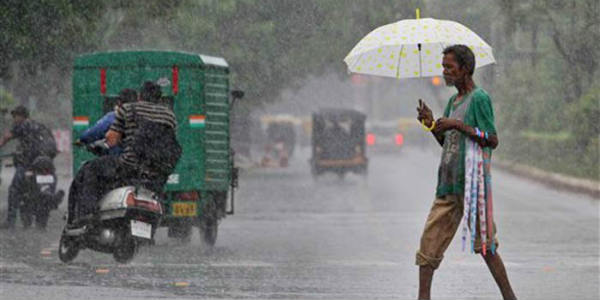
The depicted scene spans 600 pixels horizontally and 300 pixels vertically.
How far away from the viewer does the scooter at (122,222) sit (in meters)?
11.7

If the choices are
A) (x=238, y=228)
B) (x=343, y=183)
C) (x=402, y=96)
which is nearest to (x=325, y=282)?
(x=238, y=228)

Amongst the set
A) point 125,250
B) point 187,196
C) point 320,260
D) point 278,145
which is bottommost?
point 320,260

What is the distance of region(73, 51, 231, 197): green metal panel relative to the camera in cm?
1652

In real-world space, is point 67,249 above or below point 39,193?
below

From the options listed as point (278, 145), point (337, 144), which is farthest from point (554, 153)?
point (278, 145)

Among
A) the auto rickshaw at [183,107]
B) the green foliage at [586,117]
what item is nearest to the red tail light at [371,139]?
the green foliage at [586,117]

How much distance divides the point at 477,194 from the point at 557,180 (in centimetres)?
2547

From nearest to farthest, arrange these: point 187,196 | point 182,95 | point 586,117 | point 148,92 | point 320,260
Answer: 1. point 148,92
2. point 320,260
3. point 187,196
4. point 182,95
5. point 586,117

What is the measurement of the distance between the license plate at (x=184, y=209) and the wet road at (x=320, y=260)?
433 millimetres

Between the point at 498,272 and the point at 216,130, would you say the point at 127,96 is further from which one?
the point at 498,272

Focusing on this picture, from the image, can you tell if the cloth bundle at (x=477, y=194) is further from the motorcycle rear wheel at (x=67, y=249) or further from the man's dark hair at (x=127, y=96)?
the man's dark hair at (x=127, y=96)

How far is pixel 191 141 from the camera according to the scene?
16719 millimetres

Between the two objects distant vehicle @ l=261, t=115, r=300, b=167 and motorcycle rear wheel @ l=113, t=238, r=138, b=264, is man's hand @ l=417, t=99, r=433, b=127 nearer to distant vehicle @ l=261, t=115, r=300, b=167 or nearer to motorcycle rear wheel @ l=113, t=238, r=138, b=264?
motorcycle rear wheel @ l=113, t=238, r=138, b=264

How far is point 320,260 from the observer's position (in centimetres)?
1436
